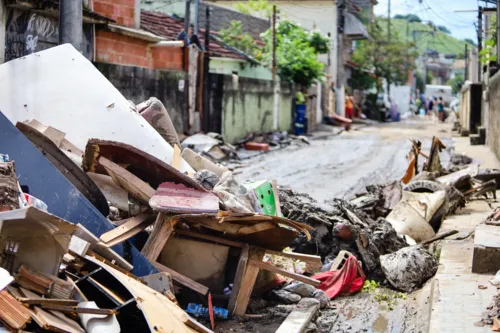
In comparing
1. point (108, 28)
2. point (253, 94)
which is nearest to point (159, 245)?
point (108, 28)

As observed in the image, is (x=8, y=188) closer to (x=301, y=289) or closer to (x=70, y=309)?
(x=70, y=309)

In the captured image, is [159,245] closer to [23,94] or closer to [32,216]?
[32,216]

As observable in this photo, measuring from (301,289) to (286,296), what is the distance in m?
0.22

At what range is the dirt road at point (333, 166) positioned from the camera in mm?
16094

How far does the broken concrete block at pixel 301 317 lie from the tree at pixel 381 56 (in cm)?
5054

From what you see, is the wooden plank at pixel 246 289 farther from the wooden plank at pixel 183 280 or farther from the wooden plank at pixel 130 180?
the wooden plank at pixel 130 180

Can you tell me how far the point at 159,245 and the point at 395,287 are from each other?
2.82 metres

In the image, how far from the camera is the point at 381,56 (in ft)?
190

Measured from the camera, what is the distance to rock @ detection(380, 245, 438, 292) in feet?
26.8

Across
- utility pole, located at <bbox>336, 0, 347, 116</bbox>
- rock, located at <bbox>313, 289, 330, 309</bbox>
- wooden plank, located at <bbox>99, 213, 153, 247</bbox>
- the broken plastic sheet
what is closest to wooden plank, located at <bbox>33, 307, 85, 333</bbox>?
→ wooden plank, located at <bbox>99, 213, 153, 247</bbox>

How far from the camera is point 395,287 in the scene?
26.7ft

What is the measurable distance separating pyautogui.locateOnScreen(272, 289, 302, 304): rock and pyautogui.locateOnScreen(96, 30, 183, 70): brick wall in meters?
9.55

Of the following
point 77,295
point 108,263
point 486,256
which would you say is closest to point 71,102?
point 108,263

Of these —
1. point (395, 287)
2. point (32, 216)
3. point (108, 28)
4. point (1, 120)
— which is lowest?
point (395, 287)
